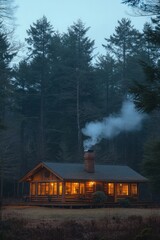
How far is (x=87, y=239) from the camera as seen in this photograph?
1778 centimetres

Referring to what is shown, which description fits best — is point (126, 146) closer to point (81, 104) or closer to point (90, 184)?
point (81, 104)

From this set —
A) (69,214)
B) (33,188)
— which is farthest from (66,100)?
(69,214)

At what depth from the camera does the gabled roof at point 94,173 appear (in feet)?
157

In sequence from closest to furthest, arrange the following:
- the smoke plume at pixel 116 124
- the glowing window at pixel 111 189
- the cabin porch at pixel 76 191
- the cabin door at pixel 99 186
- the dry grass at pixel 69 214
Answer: the dry grass at pixel 69 214 < the cabin porch at pixel 76 191 < the cabin door at pixel 99 186 < the glowing window at pixel 111 189 < the smoke plume at pixel 116 124

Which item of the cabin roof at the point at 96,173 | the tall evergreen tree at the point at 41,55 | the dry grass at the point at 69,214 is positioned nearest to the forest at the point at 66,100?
the tall evergreen tree at the point at 41,55

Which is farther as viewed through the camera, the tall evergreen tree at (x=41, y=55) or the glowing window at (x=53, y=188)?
the tall evergreen tree at (x=41, y=55)

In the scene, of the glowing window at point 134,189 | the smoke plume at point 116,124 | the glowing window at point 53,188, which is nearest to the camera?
the glowing window at point 53,188

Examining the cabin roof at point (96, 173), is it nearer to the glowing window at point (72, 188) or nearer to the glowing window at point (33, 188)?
the glowing window at point (72, 188)

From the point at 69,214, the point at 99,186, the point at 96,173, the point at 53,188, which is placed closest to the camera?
the point at 69,214

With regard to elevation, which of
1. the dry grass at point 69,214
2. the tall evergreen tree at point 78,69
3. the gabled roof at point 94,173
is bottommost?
the dry grass at point 69,214

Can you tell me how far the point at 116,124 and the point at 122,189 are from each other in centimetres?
1344

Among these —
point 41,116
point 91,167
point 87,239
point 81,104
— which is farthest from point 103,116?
point 87,239

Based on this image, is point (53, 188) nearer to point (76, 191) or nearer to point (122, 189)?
point (76, 191)

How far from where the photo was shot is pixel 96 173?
50312mm
